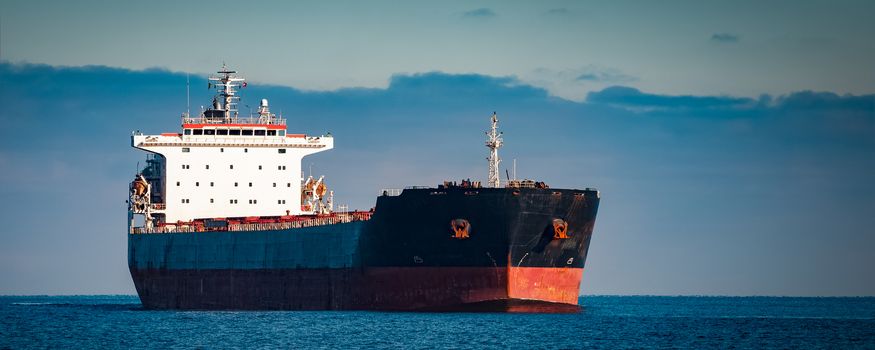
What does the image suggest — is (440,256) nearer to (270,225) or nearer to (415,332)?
(415,332)

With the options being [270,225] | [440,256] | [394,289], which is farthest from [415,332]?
[270,225]

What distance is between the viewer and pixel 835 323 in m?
60.2

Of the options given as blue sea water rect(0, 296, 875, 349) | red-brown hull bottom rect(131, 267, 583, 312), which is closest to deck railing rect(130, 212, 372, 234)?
red-brown hull bottom rect(131, 267, 583, 312)

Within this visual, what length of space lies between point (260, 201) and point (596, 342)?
2520cm

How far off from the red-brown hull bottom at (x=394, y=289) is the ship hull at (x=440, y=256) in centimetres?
5

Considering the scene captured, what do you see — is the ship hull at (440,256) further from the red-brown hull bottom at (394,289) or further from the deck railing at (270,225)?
the deck railing at (270,225)

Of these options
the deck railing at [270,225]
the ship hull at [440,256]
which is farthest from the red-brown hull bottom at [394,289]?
the deck railing at [270,225]

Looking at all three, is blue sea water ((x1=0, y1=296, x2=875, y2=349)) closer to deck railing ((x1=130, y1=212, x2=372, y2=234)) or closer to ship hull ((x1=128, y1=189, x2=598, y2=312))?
ship hull ((x1=128, y1=189, x2=598, y2=312))

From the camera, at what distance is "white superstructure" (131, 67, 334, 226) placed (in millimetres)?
65438

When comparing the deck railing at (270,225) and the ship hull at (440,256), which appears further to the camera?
the deck railing at (270,225)

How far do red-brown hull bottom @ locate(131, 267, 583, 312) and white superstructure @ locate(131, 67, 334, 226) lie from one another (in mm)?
4064

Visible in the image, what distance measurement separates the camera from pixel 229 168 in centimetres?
6544

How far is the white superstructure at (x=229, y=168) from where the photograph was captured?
A: 65.4 meters

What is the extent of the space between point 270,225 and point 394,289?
10.1 metres
